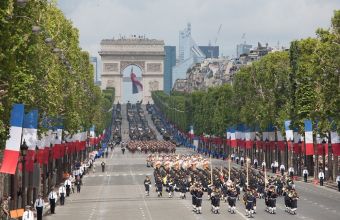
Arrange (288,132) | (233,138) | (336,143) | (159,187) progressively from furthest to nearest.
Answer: (233,138), (288,132), (336,143), (159,187)

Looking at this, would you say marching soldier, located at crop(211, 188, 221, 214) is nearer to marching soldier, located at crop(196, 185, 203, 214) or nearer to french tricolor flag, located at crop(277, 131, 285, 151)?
marching soldier, located at crop(196, 185, 203, 214)

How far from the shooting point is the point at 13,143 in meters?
46.0

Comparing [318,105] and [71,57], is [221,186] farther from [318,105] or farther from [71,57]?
[71,57]

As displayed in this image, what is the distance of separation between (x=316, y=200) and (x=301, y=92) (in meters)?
33.7

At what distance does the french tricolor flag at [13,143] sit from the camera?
4512 centimetres

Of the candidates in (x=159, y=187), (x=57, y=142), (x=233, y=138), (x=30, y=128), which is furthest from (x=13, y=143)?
(x=233, y=138)

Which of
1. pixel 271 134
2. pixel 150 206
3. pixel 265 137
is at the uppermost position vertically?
pixel 271 134

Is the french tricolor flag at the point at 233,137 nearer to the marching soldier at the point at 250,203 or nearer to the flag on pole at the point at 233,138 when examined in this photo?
the flag on pole at the point at 233,138

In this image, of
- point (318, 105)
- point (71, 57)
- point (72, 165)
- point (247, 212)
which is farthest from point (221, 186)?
point (72, 165)

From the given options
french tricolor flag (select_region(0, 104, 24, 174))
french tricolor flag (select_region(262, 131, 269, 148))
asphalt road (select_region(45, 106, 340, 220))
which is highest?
french tricolor flag (select_region(262, 131, 269, 148))

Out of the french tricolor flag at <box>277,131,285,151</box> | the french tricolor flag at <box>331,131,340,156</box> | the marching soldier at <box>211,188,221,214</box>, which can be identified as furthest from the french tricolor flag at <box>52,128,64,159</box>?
the french tricolor flag at <box>277,131,285,151</box>

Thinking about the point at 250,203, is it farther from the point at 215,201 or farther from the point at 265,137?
the point at 265,137

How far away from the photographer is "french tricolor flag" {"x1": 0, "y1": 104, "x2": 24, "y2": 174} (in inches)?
1777

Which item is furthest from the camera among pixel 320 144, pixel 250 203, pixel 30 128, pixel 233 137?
pixel 233 137
